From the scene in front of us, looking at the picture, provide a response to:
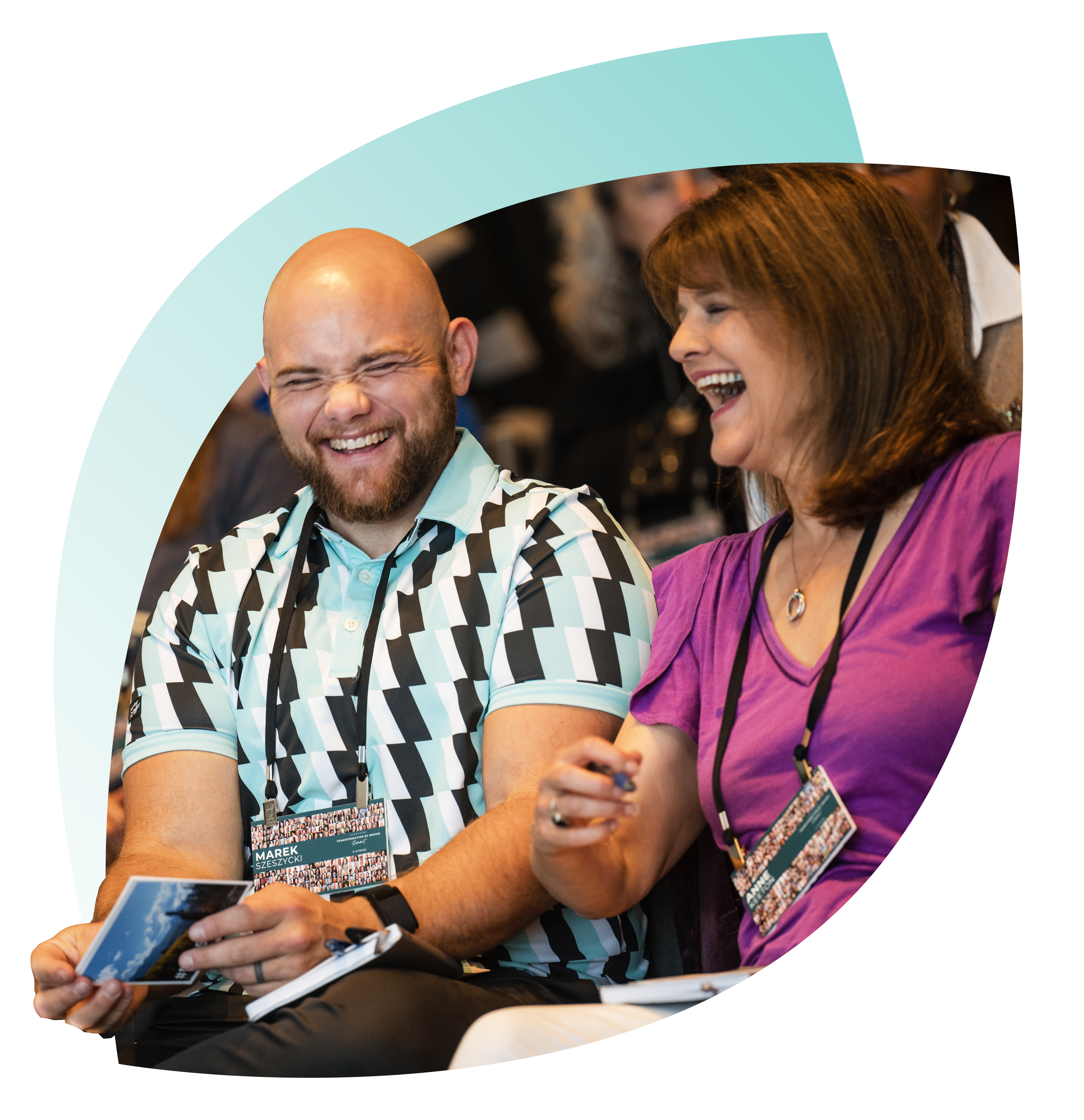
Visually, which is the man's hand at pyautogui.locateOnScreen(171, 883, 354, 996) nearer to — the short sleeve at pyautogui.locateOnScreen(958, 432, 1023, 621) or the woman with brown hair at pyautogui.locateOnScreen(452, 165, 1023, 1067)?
the woman with brown hair at pyautogui.locateOnScreen(452, 165, 1023, 1067)

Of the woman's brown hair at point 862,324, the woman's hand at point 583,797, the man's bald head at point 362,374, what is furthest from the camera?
the man's bald head at point 362,374

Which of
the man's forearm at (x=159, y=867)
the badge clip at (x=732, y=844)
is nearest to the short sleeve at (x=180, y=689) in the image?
the man's forearm at (x=159, y=867)

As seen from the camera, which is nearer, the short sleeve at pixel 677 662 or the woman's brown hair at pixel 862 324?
the woman's brown hair at pixel 862 324

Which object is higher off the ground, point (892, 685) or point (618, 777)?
point (892, 685)

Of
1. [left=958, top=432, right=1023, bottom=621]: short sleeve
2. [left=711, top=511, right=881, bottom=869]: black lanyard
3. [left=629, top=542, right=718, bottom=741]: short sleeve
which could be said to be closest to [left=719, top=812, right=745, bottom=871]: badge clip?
[left=711, top=511, right=881, bottom=869]: black lanyard

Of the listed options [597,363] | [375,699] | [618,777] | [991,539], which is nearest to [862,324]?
[991,539]

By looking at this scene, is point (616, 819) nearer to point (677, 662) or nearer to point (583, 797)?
point (583, 797)

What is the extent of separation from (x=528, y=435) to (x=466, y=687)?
45 cm

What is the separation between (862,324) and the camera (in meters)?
1.63

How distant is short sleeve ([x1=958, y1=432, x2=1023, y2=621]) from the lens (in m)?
1.53

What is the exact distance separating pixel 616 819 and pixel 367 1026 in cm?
46

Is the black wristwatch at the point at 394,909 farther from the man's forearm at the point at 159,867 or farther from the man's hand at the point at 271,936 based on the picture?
the man's forearm at the point at 159,867

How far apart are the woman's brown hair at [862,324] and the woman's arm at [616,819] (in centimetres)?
41

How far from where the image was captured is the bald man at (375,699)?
5.69 feet
